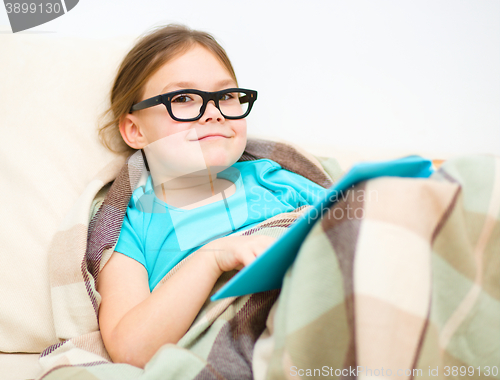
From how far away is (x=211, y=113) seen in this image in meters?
0.84

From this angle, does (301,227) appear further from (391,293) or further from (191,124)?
(191,124)

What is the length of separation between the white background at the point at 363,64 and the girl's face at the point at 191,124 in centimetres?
36

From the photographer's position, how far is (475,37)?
3.98 feet

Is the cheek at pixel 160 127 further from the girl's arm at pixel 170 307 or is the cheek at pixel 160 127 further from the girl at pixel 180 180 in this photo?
the girl's arm at pixel 170 307

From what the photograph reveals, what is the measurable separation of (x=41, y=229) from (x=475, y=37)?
1.49m

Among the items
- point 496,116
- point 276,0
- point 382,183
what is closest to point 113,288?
point 382,183

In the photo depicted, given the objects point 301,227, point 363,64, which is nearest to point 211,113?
point 301,227

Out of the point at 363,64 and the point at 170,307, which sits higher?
the point at 363,64

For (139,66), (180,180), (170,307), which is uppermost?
(139,66)

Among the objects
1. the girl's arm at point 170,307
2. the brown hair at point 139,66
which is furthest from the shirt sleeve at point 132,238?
the brown hair at point 139,66

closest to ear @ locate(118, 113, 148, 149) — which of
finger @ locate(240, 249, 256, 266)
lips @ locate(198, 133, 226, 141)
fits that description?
lips @ locate(198, 133, 226, 141)

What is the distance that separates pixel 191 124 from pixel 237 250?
37 cm

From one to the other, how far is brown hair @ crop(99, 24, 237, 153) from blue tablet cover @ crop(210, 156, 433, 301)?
661 millimetres

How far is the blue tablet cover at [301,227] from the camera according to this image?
1.37 feet
